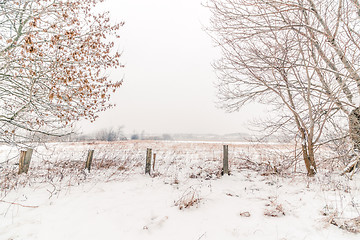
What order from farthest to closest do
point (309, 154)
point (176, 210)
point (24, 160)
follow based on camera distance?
point (24, 160) → point (309, 154) → point (176, 210)

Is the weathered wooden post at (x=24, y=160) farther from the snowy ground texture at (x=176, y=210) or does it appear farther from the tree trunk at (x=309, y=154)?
the tree trunk at (x=309, y=154)

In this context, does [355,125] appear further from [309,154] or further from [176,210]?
[176,210]

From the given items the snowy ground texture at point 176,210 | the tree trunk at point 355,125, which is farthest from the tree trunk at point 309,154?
the tree trunk at point 355,125

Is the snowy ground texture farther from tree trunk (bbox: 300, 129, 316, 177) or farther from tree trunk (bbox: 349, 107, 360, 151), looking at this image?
tree trunk (bbox: 349, 107, 360, 151)

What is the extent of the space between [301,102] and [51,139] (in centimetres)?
834

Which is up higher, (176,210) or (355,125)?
(355,125)

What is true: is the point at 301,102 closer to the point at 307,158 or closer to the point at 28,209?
the point at 307,158

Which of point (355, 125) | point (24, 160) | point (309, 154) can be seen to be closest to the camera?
point (355, 125)

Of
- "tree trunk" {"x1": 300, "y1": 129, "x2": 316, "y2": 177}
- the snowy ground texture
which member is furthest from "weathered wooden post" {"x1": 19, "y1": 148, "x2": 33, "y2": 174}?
"tree trunk" {"x1": 300, "y1": 129, "x2": 316, "y2": 177}

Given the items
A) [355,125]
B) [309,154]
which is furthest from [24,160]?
[355,125]

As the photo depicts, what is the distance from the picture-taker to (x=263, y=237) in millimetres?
2557

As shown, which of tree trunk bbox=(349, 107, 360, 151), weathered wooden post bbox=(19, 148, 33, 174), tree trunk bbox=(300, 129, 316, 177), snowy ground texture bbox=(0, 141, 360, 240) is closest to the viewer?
snowy ground texture bbox=(0, 141, 360, 240)

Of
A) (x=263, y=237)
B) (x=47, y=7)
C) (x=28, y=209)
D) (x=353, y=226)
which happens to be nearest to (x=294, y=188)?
(x=353, y=226)

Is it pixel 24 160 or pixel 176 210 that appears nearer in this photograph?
pixel 176 210
